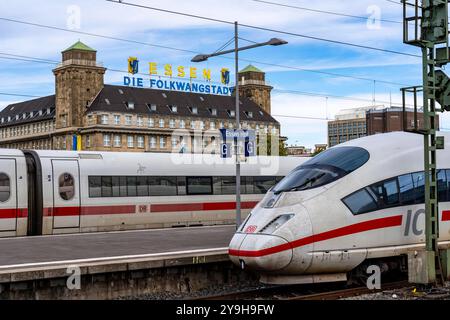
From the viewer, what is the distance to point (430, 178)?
1493cm

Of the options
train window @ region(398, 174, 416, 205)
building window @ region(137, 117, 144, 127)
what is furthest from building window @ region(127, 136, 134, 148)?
train window @ region(398, 174, 416, 205)

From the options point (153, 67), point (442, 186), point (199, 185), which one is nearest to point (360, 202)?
point (442, 186)

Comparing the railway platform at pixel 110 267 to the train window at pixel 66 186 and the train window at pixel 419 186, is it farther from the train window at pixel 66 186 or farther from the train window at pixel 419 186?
the train window at pixel 419 186

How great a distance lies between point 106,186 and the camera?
25.4 meters

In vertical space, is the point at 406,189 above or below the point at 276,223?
above

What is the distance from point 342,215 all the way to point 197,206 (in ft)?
48.7

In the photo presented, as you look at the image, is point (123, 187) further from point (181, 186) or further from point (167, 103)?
point (167, 103)

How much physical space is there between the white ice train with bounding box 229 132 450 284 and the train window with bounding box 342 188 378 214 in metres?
0.02

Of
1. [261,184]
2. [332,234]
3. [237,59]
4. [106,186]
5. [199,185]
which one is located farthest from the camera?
[261,184]

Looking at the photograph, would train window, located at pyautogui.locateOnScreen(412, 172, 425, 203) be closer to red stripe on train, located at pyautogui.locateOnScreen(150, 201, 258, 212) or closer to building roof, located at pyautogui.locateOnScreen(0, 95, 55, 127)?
red stripe on train, located at pyautogui.locateOnScreen(150, 201, 258, 212)

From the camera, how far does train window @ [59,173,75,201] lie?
78.2 ft

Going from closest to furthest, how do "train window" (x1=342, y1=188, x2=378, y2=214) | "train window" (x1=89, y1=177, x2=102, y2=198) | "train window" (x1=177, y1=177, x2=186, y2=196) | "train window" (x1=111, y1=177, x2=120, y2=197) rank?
1. "train window" (x1=342, y1=188, x2=378, y2=214)
2. "train window" (x1=89, y1=177, x2=102, y2=198)
3. "train window" (x1=111, y1=177, x2=120, y2=197)
4. "train window" (x1=177, y1=177, x2=186, y2=196)
